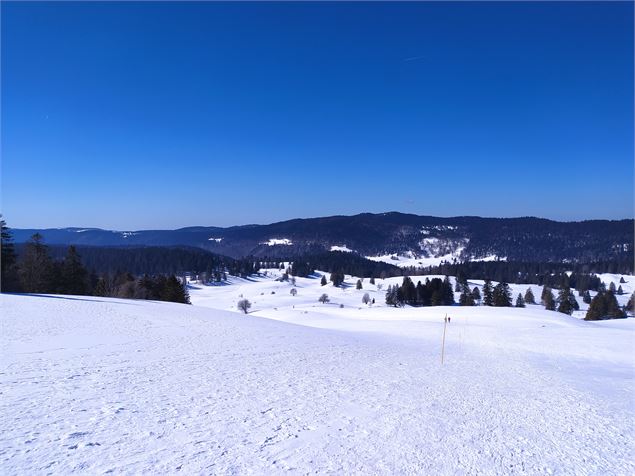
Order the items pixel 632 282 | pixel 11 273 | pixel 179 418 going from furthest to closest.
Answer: pixel 632 282 < pixel 11 273 < pixel 179 418

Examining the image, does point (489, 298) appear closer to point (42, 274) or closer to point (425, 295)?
point (425, 295)

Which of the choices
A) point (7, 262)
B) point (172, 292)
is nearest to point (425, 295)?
point (172, 292)

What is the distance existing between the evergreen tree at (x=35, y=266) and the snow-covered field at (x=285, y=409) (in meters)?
28.1

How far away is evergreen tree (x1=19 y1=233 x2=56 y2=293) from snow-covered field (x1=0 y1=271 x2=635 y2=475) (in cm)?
2811

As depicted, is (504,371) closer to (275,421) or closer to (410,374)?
(410,374)

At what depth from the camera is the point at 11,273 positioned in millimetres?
38031

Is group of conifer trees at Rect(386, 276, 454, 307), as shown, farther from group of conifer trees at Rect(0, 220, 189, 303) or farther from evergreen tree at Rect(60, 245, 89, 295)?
evergreen tree at Rect(60, 245, 89, 295)

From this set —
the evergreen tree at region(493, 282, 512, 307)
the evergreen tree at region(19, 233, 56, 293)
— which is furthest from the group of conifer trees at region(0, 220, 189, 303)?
the evergreen tree at region(493, 282, 512, 307)

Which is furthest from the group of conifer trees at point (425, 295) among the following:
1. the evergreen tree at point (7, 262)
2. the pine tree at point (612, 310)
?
the evergreen tree at point (7, 262)

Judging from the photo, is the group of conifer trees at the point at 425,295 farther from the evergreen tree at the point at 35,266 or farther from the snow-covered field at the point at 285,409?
the evergreen tree at the point at 35,266

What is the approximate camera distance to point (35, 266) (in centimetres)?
4053

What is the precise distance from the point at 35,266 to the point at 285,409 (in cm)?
4405

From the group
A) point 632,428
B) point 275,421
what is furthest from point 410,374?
point 275,421

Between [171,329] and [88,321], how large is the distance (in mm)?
4281
